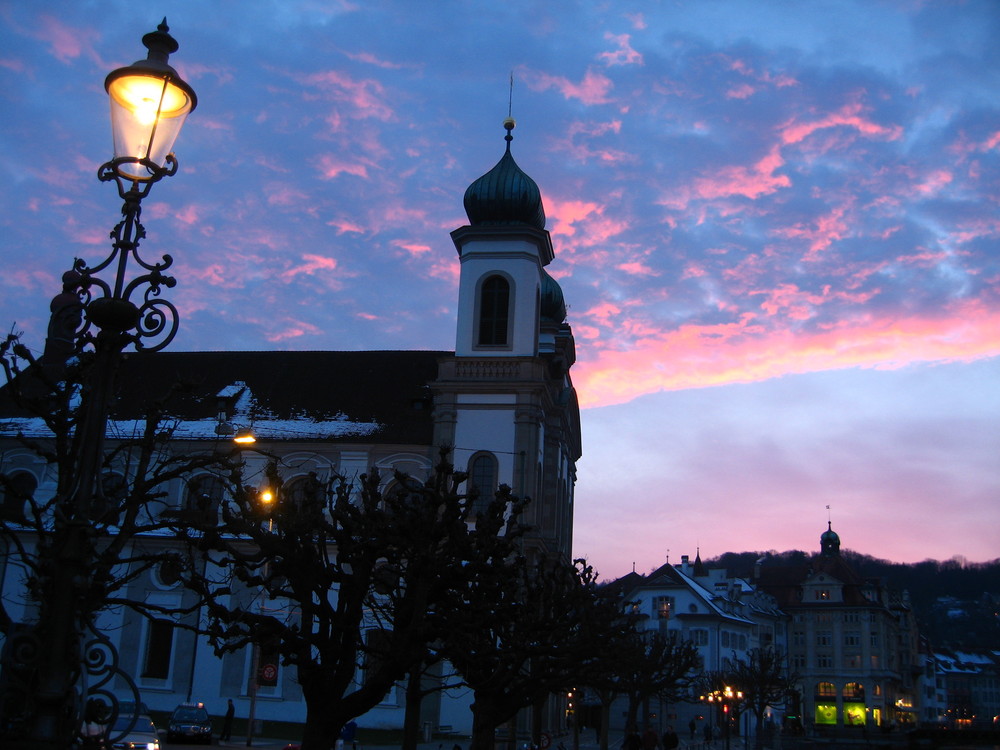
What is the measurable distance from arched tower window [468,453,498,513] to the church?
2.3 inches

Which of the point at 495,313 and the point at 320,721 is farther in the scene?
the point at 495,313

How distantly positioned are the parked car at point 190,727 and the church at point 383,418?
5742 mm

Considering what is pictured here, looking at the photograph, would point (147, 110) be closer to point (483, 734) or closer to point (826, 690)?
point (483, 734)

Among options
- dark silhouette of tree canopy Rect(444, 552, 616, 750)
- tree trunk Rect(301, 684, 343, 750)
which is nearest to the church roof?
dark silhouette of tree canopy Rect(444, 552, 616, 750)

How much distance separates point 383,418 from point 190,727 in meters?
15.7

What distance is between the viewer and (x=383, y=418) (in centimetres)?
4706

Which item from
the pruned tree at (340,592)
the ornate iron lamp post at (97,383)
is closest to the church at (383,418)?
the pruned tree at (340,592)

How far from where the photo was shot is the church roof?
153 ft

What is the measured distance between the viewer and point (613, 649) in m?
31.0

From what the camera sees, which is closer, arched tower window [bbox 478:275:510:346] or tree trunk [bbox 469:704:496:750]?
tree trunk [bbox 469:704:496:750]

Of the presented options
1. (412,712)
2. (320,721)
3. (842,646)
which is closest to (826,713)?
(842,646)

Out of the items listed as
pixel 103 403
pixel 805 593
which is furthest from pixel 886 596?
pixel 103 403

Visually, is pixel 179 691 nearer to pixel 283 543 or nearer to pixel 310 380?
pixel 310 380

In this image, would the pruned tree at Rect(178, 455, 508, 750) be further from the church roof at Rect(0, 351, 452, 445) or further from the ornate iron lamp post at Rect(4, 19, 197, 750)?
the church roof at Rect(0, 351, 452, 445)
